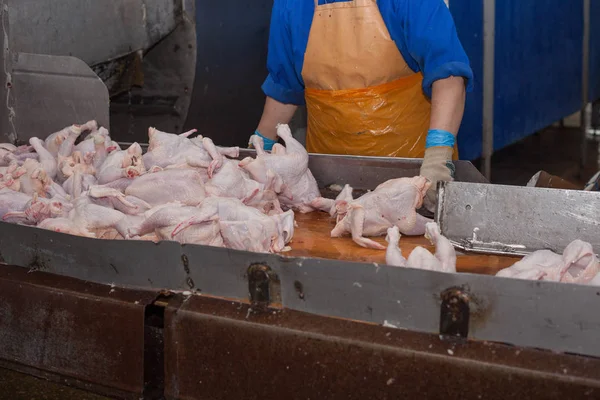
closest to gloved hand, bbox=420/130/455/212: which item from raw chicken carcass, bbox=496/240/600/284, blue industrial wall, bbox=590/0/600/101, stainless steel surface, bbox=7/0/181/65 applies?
raw chicken carcass, bbox=496/240/600/284

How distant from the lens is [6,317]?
2324 millimetres

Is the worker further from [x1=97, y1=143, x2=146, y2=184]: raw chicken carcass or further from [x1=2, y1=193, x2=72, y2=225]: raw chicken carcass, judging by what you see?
[x1=2, y1=193, x2=72, y2=225]: raw chicken carcass

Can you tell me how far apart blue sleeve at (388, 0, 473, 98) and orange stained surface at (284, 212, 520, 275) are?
3.21ft

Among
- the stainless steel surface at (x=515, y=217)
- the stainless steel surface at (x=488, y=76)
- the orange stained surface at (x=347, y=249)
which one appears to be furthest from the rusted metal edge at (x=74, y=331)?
the stainless steel surface at (x=488, y=76)

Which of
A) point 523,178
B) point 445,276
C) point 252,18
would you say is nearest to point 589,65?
point 523,178

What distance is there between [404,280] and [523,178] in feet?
25.2

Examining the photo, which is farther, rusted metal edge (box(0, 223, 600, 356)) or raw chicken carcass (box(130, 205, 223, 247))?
raw chicken carcass (box(130, 205, 223, 247))

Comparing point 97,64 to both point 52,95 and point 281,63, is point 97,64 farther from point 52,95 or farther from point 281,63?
point 281,63

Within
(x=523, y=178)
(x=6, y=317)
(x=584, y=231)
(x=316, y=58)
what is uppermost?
(x=316, y=58)

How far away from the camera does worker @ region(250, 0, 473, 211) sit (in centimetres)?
333

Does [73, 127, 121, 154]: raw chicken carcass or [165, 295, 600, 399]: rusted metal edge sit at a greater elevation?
[73, 127, 121, 154]: raw chicken carcass

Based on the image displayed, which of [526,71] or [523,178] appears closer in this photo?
[526,71]

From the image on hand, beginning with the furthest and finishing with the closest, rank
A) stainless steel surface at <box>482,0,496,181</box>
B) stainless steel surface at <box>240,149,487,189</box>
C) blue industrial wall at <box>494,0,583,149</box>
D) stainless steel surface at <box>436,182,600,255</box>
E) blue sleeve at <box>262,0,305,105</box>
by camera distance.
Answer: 1. blue industrial wall at <box>494,0,583,149</box>
2. stainless steel surface at <box>482,0,496,181</box>
3. blue sleeve at <box>262,0,305,105</box>
4. stainless steel surface at <box>240,149,487,189</box>
5. stainless steel surface at <box>436,182,600,255</box>

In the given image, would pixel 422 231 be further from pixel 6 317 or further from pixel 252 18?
pixel 252 18
